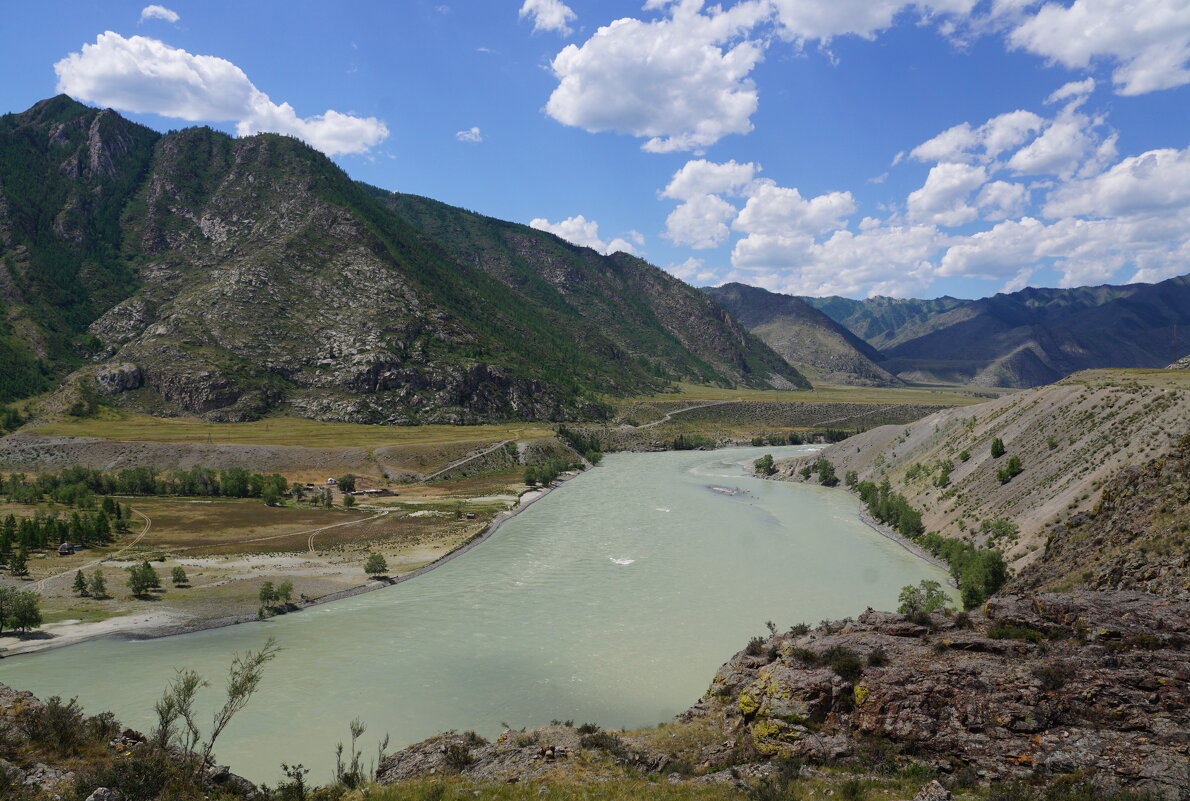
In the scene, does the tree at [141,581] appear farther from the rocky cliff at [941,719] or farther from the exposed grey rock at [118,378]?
the exposed grey rock at [118,378]

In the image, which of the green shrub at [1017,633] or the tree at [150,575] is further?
the tree at [150,575]

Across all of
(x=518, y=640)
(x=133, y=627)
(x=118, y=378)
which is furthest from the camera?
(x=118, y=378)

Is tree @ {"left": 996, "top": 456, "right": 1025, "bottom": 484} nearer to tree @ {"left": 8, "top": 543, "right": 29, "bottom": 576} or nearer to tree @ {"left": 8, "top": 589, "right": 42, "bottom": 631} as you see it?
tree @ {"left": 8, "top": 589, "right": 42, "bottom": 631}

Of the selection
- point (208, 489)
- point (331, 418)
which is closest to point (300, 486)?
point (208, 489)

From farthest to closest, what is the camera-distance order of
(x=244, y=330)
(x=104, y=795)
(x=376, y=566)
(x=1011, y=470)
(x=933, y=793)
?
(x=244, y=330) < (x=1011, y=470) < (x=376, y=566) < (x=104, y=795) < (x=933, y=793)

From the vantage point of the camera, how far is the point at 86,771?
56.3ft

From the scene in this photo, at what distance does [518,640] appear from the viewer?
129 ft

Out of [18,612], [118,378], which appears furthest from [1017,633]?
[118,378]

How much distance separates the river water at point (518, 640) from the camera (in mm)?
30078

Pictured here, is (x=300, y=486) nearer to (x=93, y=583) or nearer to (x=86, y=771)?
(x=93, y=583)

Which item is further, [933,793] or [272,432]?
[272,432]

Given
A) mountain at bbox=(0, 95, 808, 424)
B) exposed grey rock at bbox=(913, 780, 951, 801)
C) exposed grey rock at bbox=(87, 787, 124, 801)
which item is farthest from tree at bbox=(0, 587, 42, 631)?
mountain at bbox=(0, 95, 808, 424)

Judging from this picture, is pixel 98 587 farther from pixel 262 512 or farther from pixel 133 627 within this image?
pixel 262 512

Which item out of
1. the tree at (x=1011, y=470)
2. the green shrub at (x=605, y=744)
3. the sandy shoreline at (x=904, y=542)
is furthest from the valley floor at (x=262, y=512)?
the tree at (x=1011, y=470)
